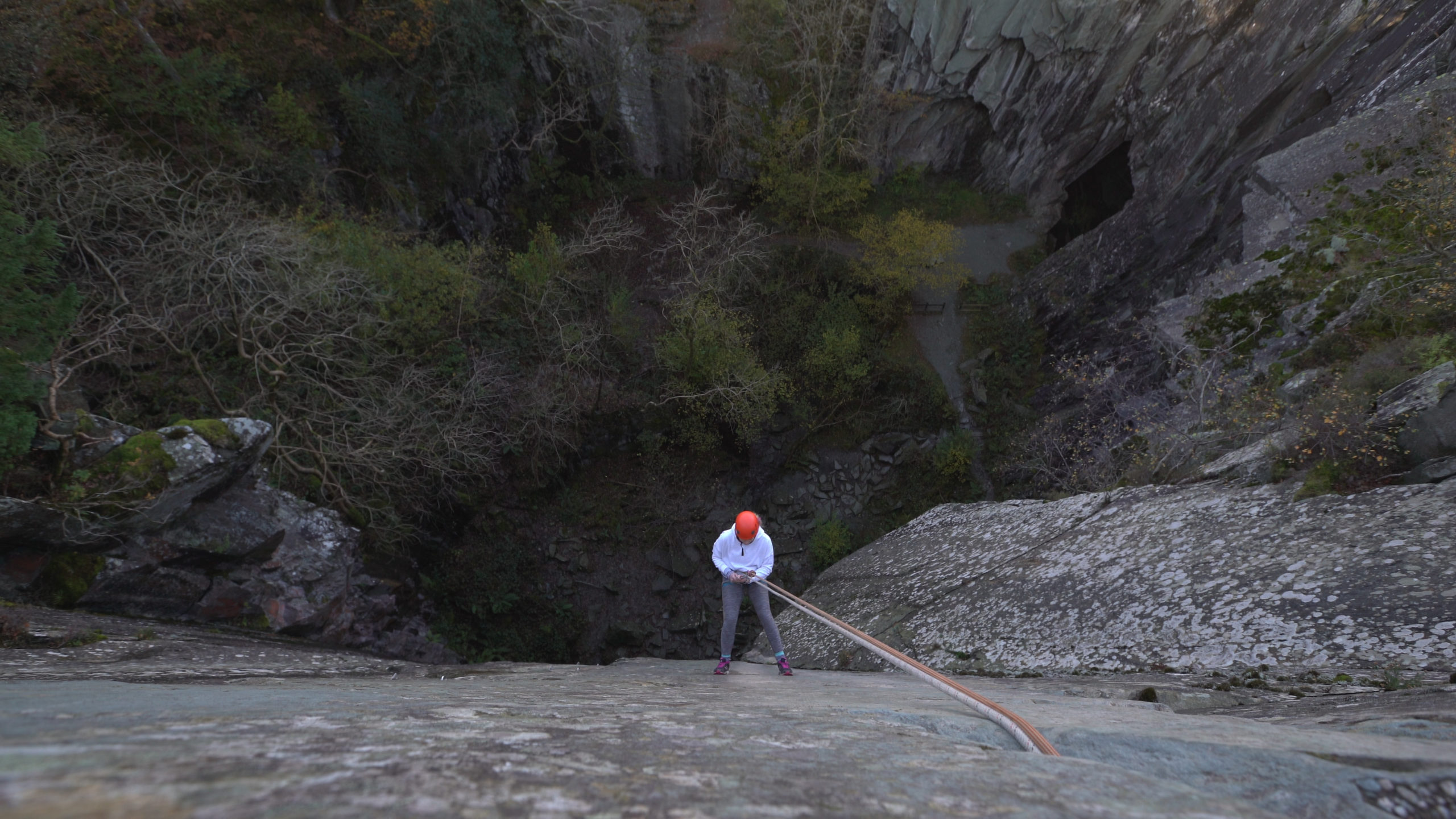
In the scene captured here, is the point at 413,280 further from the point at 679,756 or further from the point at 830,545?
the point at 679,756

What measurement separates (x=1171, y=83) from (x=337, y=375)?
66.6 feet

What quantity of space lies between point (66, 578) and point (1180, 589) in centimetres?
1101

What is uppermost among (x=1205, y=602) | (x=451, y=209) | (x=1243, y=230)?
(x=451, y=209)

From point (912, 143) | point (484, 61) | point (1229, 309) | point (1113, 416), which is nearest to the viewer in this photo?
point (1229, 309)

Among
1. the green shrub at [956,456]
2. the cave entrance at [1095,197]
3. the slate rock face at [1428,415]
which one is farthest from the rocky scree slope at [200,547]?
the cave entrance at [1095,197]

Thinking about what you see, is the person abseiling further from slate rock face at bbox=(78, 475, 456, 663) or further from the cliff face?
the cliff face

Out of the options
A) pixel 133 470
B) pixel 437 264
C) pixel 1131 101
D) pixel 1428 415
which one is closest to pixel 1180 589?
pixel 1428 415

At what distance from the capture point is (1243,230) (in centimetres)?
1141

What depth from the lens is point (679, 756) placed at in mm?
1860

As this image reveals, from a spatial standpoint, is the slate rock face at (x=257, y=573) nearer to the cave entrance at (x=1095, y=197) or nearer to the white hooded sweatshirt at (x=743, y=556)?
the white hooded sweatshirt at (x=743, y=556)

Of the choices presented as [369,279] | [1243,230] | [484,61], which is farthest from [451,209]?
[1243,230]

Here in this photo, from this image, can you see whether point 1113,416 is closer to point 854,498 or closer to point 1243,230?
point 1243,230

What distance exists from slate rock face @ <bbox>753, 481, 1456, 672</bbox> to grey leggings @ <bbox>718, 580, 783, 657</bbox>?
1.20 metres

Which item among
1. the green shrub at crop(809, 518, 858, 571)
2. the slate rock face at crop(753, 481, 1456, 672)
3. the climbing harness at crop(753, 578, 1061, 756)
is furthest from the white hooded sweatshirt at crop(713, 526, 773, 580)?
the green shrub at crop(809, 518, 858, 571)
